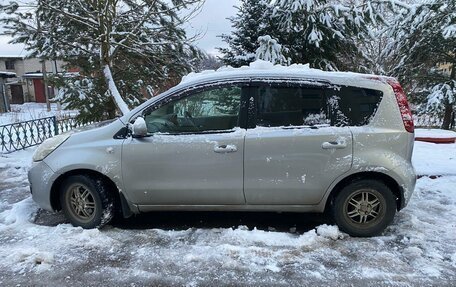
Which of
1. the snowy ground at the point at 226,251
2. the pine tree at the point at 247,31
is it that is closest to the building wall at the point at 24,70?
the pine tree at the point at 247,31

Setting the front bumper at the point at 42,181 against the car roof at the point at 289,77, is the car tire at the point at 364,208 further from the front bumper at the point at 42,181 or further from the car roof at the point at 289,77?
the front bumper at the point at 42,181

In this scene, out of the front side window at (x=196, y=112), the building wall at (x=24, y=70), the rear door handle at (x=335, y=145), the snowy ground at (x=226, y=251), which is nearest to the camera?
the snowy ground at (x=226, y=251)

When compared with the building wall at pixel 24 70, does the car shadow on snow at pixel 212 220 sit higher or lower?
lower

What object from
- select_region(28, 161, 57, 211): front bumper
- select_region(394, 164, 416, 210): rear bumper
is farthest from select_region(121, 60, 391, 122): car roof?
select_region(28, 161, 57, 211): front bumper

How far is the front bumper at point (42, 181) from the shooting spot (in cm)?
423

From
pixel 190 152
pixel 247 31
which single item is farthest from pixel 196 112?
pixel 247 31

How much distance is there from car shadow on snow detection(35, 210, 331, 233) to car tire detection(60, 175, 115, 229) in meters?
0.31

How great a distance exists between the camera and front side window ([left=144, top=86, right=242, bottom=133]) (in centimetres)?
410

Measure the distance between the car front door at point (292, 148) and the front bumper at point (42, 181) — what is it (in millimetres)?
2165

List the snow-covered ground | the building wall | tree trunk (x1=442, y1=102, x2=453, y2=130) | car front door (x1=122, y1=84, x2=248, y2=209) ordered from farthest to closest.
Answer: the building wall → the snow-covered ground → tree trunk (x1=442, y1=102, x2=453, y2=130) → car front door (x1=122, y1=84, x2=248, y2=209)

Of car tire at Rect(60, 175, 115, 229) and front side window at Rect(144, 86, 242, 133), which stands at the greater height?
front side window at Rect(144, 86, 242, 133)

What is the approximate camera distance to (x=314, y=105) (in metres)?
4.01

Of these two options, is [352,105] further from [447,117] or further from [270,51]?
[447,117]

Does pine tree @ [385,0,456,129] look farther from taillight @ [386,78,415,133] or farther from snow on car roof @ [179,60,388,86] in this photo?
snow on car roof @ [179,60,388,86]
